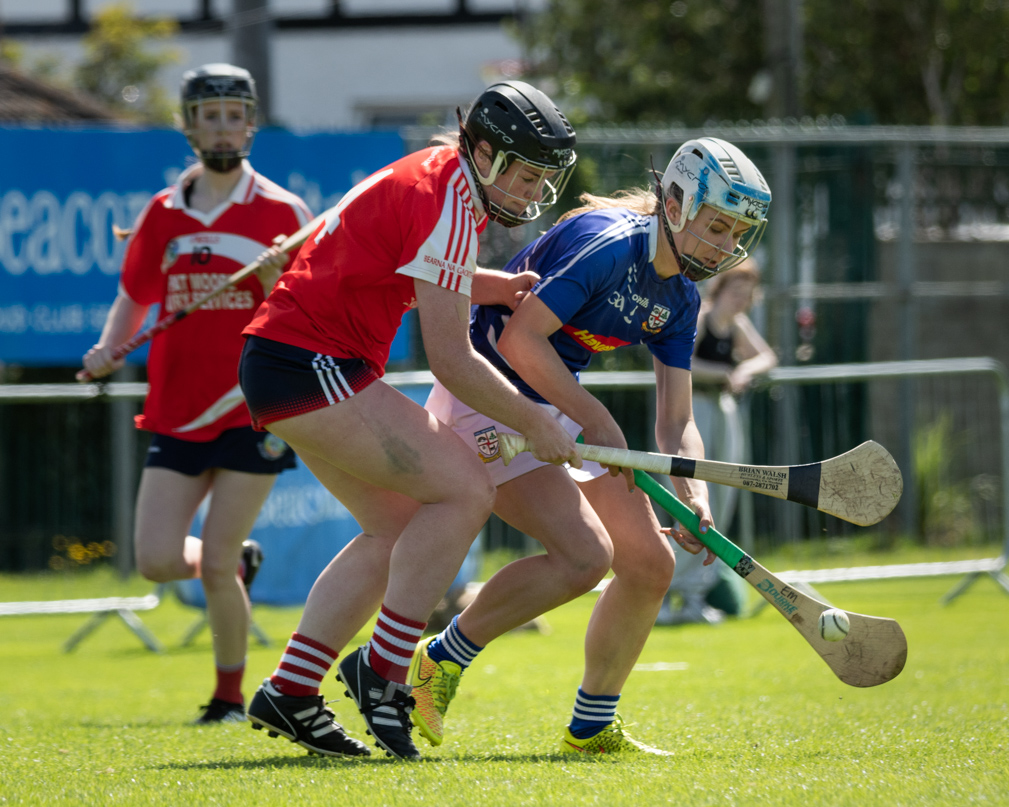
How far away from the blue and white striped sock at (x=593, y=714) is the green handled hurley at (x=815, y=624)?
23.9 inches

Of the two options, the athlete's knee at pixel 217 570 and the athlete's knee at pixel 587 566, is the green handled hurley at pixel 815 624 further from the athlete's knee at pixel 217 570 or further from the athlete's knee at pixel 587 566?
the athlete's knee at pixel 217 570

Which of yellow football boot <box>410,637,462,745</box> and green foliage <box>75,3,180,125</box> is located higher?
green foliage <box>75,3,180,125</box>

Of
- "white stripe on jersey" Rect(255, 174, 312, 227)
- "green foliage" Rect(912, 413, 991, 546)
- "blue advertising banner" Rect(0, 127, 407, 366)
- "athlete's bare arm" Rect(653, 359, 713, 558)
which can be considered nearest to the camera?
"athlete's bare arm" Rect(653, 359, 713, 558)

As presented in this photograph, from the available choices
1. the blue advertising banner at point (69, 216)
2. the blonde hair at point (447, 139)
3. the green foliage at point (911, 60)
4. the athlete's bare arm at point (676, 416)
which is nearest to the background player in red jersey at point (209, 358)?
the blonde hair at point (447, 139)

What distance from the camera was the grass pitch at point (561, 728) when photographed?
3.37m

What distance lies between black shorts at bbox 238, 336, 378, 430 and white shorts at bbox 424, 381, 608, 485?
383mm

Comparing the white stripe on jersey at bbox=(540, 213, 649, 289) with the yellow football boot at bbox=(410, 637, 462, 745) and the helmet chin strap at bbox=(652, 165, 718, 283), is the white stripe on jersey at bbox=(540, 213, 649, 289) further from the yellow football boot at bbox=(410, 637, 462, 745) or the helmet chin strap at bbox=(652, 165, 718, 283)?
the yellow football boot at bbox=(410, 637, 462, 745)

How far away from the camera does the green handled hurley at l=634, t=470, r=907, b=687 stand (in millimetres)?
4055

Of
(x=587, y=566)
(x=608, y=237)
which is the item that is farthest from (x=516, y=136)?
(x=587, y=566)

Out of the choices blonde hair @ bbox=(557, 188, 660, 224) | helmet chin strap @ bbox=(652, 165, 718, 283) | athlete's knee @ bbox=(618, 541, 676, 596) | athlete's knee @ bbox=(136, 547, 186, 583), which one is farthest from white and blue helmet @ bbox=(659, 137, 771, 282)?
athlete's knee @ bbox=(136, 547, 186, 583)

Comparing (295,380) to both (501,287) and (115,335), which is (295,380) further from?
(115,335)

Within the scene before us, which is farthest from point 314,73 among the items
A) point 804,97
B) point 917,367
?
point 917,367

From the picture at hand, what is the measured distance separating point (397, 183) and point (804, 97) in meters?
16.0

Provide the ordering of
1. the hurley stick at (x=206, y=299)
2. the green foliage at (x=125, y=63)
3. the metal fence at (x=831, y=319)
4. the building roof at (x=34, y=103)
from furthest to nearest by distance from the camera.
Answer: the green foliage at (x=125, y=63) → the building roof at (x=34, y=103) → the metal fence at (x=831, y=319) → the hurley stick at (x=206, y=299)
